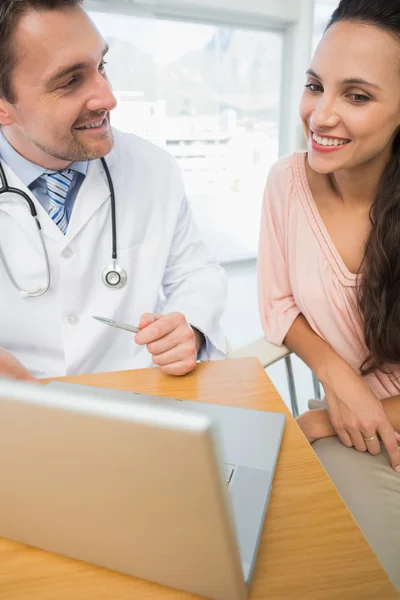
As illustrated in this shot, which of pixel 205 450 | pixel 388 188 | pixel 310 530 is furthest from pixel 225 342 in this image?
pixel 205 450

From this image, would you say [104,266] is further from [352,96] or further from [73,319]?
[352,96]

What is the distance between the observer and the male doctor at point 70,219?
3.06 feet

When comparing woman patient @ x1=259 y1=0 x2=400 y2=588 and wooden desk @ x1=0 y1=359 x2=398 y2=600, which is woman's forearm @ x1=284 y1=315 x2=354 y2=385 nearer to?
woman patient @ x1=259 y1=0 x2=400 y2=588

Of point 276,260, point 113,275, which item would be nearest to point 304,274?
point 276,260

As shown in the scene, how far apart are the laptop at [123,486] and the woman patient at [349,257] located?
Answer: 1.69 ft

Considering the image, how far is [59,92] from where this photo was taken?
98 centimetres

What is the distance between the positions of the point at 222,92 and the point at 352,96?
2871mm

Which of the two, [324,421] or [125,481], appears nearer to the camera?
[125,481]

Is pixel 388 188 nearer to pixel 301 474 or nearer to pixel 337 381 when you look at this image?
pixel 337 381

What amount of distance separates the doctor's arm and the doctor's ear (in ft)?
1.44

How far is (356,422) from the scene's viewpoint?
3.07 ft

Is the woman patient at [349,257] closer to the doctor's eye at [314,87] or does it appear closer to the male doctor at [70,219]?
the doctor's eye at [314,87]

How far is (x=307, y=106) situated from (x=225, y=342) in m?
0.55

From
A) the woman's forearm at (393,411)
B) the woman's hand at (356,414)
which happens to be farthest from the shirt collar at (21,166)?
the woman's forearm at (393,411)
